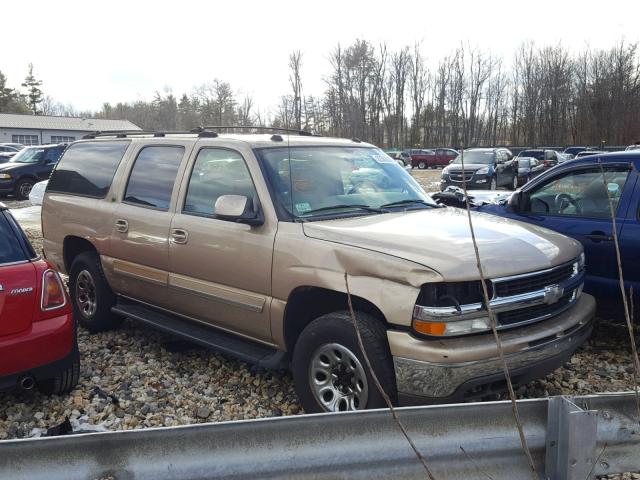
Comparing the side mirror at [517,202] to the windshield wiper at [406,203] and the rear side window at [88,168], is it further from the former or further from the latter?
the rear side window at [88,168]

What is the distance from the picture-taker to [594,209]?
Result: 5.34m

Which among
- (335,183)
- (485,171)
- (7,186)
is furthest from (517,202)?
(7,186)

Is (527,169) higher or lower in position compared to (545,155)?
lower

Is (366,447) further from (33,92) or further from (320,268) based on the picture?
(33,92)

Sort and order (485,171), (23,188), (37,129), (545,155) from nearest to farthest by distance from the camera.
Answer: (23,188), (485,171), (545,155), (37,129)

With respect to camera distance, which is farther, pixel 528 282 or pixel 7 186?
pixel 7 186

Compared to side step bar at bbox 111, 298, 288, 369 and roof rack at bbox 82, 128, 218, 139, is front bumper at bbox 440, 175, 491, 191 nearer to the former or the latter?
roof rack at bbox 82, 128, 218, 139

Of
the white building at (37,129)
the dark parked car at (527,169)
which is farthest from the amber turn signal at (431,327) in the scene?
the white building at (37,129)

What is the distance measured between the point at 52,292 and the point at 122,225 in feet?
4.05

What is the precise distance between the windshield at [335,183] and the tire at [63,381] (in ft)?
6.11

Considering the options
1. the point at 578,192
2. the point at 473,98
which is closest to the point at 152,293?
the point at 578,192

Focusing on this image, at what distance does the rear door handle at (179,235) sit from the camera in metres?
4.54

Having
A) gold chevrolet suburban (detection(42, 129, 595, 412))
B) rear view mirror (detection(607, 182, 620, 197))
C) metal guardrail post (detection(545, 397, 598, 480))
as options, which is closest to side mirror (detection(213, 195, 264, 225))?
gold chevrolet suburban (detection(42, 129, 595, 412))

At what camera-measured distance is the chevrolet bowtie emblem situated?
358 cm
